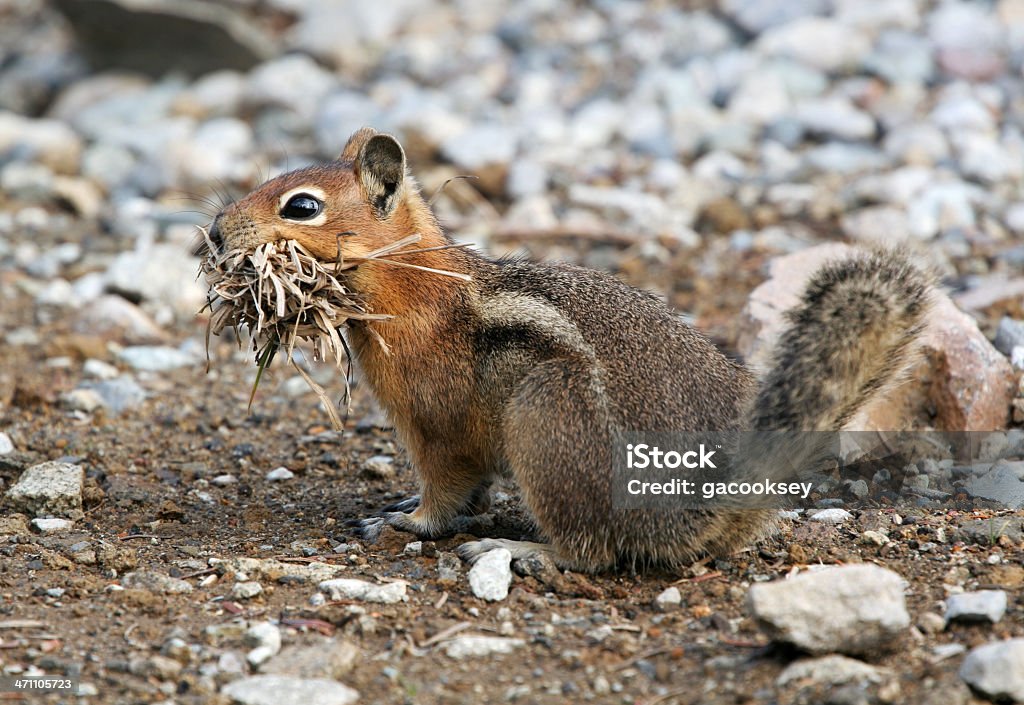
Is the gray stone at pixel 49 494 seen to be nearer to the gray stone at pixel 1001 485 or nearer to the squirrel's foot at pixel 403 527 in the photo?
the squirrel's foot at pixel 403 527

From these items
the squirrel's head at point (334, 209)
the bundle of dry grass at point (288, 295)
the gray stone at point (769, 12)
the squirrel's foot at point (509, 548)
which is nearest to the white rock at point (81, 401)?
the bundle of dry grass at point (288, 295)

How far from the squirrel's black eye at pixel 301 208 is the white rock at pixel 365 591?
1766 millimetres

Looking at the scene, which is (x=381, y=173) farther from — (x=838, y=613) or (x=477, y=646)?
(x=838, y=613)

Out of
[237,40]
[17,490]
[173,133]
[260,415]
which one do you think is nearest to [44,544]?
[17,490]

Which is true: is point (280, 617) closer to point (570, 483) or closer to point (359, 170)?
point (570, 483)

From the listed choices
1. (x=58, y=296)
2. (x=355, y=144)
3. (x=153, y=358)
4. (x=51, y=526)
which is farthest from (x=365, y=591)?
(x=58, y=296)

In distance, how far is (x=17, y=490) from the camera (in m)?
6.01

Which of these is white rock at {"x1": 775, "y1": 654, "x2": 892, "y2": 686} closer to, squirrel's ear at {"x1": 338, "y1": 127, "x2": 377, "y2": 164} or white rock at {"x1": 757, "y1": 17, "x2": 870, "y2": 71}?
squirrel's ear at {"x1": 338, "y1": 127, "x2": 377, "y2": 164}

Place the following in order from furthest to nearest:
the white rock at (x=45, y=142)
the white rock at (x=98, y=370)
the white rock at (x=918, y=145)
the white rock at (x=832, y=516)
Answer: the white rock at (x=45, y=142) < the white rock at (x=918, y=145) < the white rock at (x=98, y=370) < the white rock at (x=832, y=516)

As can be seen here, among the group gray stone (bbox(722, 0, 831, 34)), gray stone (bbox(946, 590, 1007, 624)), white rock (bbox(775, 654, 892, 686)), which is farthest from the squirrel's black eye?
gray stone (bbox(722, 0, 831, 34))

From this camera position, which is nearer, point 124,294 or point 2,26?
point 124,294

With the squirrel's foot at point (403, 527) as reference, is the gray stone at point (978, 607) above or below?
above

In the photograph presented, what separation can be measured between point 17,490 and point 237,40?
9409 mm

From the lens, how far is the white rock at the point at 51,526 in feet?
19.0
